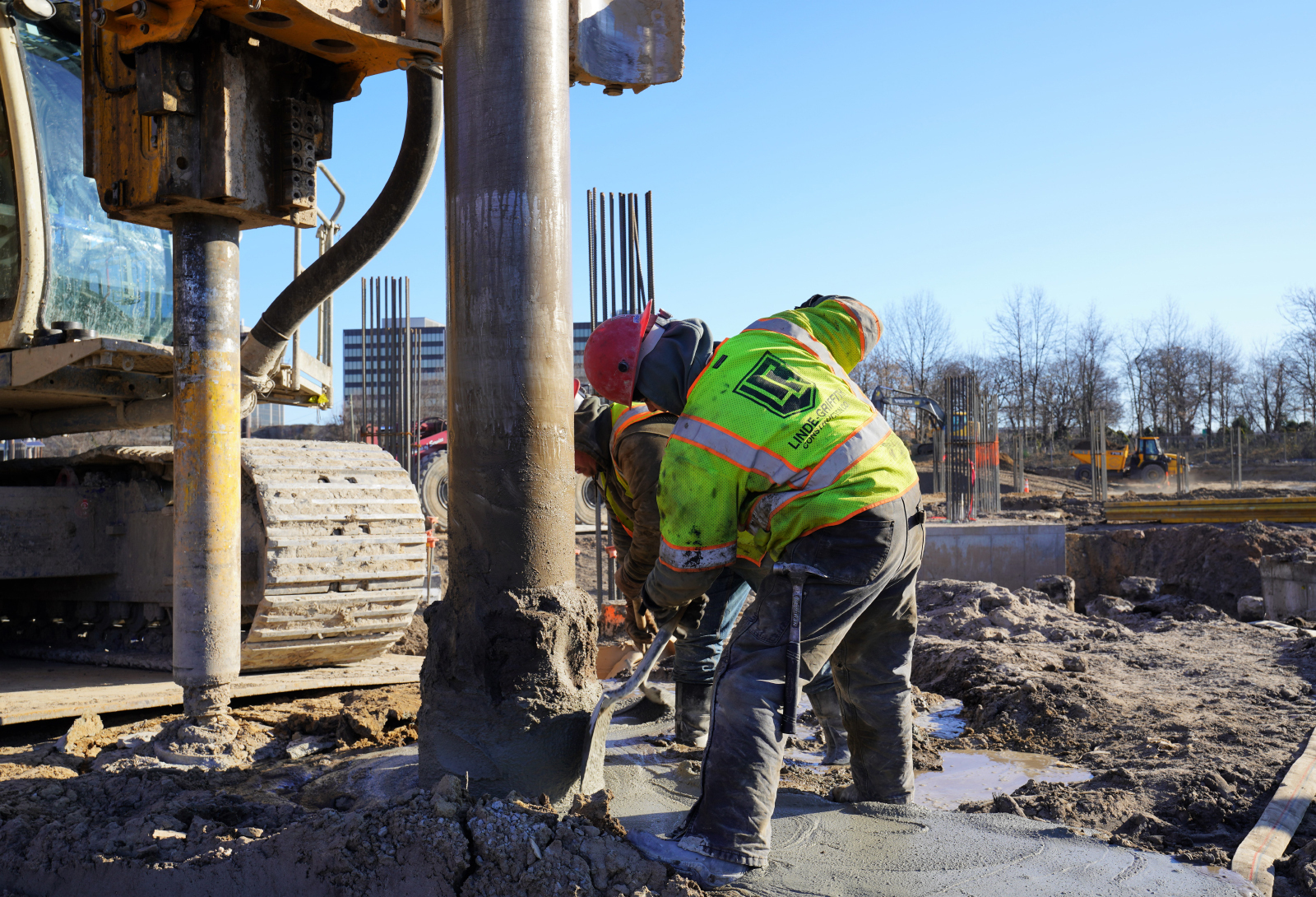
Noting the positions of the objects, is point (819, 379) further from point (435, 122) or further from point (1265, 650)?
point (1265, 650)

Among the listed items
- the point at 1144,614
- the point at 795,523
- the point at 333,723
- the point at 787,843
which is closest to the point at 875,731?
the point at 787,843

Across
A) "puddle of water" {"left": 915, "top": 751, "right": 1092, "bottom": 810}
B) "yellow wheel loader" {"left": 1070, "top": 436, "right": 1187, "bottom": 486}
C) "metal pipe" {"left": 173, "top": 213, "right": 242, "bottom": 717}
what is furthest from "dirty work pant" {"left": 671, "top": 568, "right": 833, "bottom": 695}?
"yellow wheel loader" {"left": 1070, "top": 436, "right": 1187, "bottom": 486}

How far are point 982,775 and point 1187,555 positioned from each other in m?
11.1

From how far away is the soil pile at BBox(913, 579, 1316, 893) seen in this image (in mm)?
3400

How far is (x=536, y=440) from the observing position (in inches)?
120

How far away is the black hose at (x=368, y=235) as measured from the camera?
14.6 ft

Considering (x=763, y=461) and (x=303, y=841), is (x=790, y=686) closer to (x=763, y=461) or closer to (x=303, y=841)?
(x=763, y=461)

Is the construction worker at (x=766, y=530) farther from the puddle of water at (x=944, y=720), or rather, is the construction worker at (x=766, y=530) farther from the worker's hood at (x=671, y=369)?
the puddle of water at (x=944, y=720)

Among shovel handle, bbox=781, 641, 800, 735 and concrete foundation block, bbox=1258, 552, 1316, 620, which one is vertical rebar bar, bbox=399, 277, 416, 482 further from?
shovel handle, bbox=781, 641, 800, 735

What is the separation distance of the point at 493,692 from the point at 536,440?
0.75 m

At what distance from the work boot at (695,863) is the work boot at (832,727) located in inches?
64.3

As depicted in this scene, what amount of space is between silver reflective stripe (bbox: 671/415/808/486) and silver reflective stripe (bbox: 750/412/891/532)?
4 centimetres

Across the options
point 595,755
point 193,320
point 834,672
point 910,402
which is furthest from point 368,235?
point 910,402

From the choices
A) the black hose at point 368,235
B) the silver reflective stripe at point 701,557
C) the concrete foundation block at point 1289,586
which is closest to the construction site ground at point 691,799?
the silver reflective stripe at point 701,557
